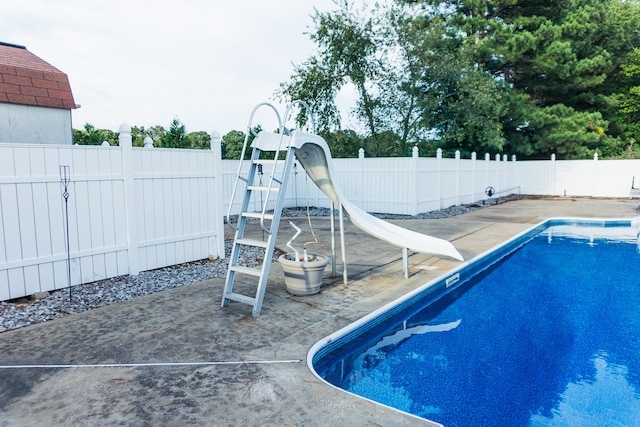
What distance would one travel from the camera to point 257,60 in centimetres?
1569

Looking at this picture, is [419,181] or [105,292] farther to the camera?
[419,181]

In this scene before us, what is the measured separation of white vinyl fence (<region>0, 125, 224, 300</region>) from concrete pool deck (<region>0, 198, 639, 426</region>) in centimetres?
91

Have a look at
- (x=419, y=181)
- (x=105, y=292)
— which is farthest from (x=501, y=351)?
(x=419, y=181)

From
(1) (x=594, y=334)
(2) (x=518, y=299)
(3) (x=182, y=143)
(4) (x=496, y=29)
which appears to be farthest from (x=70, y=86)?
(4) (x=496, y=29)

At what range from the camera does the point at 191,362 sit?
126 inches

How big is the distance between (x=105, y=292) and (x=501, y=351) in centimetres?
446

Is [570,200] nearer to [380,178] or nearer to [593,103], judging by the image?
[593,103]

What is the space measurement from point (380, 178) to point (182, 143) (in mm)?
5922

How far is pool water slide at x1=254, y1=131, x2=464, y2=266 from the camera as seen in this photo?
15.2 feet

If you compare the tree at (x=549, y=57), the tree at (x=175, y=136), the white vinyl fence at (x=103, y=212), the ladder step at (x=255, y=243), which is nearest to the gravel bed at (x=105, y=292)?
the white vinyl fence at (x=103, y=212)

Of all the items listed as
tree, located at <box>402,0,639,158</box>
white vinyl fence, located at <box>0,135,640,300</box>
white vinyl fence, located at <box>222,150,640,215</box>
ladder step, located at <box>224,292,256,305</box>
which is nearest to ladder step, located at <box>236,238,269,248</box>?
ladder step, located at <box>224,292,256,305</box>

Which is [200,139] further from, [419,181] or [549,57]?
[549,57]

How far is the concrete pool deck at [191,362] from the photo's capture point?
2.53 meters

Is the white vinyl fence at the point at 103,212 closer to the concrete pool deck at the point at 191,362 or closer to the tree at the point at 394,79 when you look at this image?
the concrete pool deck at the point at 191,362
